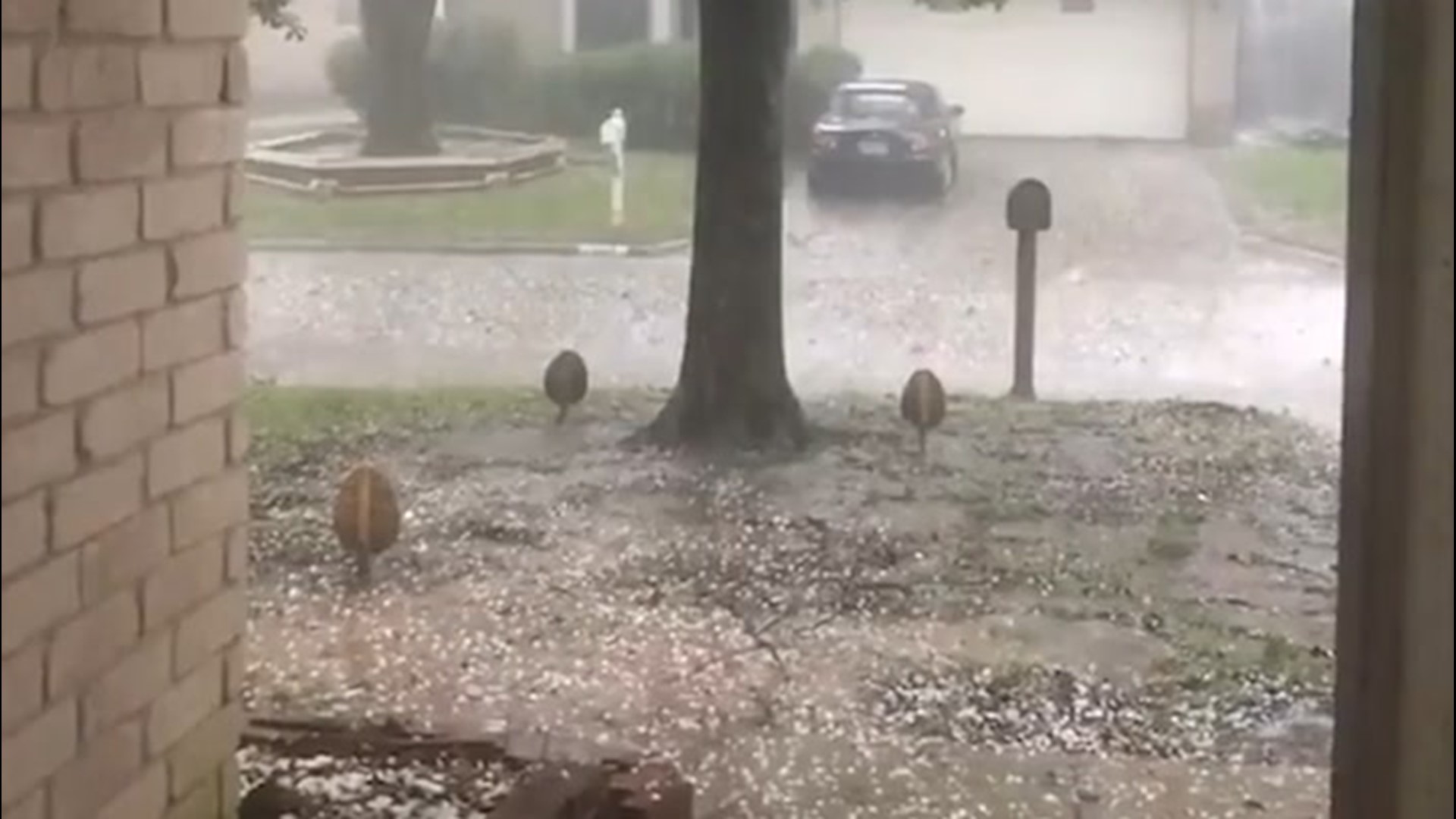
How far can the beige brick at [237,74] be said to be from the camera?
222 centimetres

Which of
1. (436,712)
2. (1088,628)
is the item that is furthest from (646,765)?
(1088,628)

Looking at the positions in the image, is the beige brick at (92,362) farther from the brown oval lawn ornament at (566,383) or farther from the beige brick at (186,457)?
the brown oval lawn ornament at (566,383)

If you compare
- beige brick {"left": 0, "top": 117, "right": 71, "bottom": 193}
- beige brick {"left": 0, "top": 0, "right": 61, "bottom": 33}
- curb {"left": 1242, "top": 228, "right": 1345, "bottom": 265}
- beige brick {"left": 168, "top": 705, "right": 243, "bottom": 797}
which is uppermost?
beige brick {"left": 0, "top": 0, "right": 61, "bottom": 33}

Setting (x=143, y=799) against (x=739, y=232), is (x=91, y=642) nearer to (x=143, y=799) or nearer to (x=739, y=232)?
(x=143, y=799)

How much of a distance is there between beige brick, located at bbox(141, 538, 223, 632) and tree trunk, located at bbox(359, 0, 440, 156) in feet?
12.8

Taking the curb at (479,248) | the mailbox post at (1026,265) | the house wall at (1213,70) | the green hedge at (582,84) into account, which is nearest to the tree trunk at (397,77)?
the green hedge at (582,84)

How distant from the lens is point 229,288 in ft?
7.38

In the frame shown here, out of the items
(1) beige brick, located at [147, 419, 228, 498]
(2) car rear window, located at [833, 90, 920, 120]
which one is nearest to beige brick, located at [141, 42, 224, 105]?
(1) beige brick, located at [147, 419, 228, 498]

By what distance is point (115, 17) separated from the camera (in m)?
1.91

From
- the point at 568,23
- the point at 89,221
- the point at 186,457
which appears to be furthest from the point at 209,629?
the point at 568,23

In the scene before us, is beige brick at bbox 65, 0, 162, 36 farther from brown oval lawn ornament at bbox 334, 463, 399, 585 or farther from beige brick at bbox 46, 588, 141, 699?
brown oval lawn ornament at bbox 334, 463, 399, 585

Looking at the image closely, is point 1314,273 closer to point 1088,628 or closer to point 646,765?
point 1088,628

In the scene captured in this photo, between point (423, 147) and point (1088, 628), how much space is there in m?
2.60

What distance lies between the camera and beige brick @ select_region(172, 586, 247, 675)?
2.12 m
